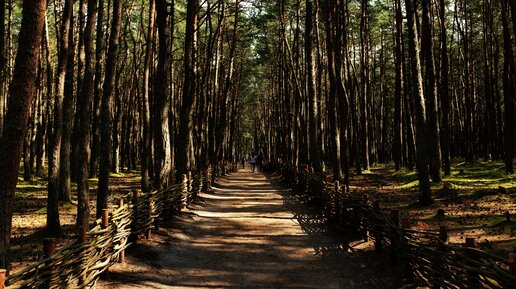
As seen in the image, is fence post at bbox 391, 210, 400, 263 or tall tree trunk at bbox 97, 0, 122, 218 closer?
fence post at bbox 391, 210, 400, 263

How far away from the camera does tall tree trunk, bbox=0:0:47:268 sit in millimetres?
3998

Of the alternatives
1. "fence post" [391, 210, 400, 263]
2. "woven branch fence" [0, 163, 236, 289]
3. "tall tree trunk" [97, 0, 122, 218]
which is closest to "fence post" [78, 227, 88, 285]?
"woven branch fence" [0, 163, 236, 289]

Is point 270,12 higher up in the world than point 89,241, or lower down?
higher up

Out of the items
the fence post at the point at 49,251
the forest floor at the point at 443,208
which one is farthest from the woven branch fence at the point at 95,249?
the forest floor at the point at 443,208

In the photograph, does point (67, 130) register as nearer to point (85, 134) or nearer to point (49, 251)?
point (85, 134)

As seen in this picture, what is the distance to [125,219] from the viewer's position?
23.4 feet

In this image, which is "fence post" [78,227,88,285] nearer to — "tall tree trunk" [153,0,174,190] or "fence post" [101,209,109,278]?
"fence post" [101,209,109,278]

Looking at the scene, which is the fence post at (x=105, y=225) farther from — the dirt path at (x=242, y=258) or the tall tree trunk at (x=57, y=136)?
the tall tree trunk at (x=57, y=136)

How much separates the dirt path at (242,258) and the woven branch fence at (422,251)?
555 mm

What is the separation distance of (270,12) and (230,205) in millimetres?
15858

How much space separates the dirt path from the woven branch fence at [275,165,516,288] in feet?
1.82

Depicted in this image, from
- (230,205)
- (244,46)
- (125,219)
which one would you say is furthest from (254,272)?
(244,46)

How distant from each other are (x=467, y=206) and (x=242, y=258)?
24.8 feet

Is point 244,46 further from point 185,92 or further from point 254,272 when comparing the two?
point 254,272
